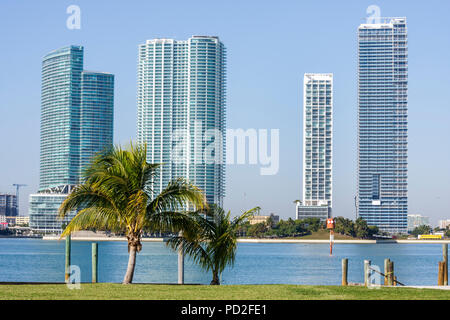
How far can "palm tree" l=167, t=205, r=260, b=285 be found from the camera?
25859 mm

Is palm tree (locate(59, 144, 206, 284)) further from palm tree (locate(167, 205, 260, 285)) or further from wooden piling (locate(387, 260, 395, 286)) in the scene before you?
wooden piling (locate(387, 260, 395, 286))

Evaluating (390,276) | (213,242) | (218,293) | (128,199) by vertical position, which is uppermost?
(128,199)

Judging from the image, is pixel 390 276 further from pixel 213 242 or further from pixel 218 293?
pixel 218 293

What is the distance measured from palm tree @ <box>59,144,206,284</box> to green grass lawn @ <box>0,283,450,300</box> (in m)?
3.19

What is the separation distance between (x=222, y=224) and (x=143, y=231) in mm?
3535

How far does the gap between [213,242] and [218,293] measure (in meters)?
7.44

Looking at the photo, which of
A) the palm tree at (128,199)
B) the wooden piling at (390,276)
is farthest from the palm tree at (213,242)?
the wooden piling at (390,276)

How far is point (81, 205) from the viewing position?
24.6 m

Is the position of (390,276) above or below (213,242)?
below

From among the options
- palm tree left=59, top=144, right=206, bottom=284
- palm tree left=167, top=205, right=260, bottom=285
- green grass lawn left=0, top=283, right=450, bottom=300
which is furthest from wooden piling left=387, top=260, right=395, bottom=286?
palm tree left=59, top=144, right=206, bottom=284

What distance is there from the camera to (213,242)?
26.3 m

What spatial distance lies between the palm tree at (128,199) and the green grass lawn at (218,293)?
319 cm

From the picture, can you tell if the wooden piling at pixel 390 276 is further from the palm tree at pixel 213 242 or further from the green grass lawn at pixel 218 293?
the green grass lawn at pixel 218 293

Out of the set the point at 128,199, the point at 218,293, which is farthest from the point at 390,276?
the point at 218,293
